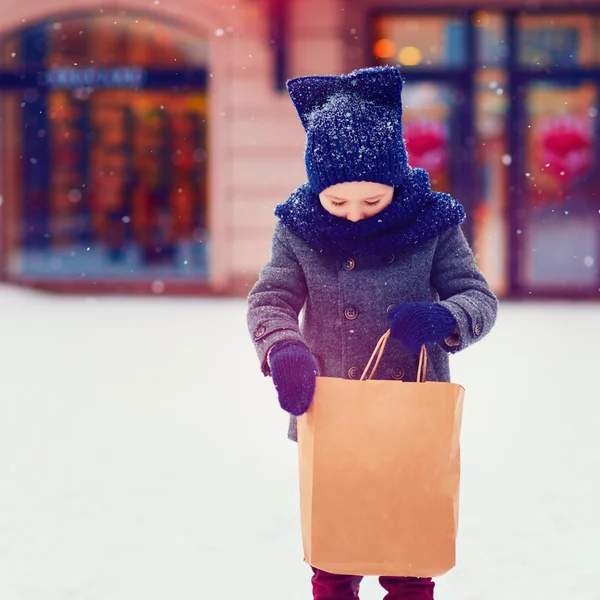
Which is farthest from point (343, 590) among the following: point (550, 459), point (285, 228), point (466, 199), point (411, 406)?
point (466, 199)

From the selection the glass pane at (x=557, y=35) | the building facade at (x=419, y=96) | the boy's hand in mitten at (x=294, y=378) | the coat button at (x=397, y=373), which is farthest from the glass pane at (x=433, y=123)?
the boy's hand in mitten at (x=294, y=378)

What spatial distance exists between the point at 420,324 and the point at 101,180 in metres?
→ 11.2

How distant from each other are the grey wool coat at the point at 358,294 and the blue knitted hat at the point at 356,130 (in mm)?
186

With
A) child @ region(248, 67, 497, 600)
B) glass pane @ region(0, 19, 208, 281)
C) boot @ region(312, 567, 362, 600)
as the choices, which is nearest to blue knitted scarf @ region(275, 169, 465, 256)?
child @ region(248, 67, 497, 600)

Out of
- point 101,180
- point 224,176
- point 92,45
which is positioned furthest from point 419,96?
point 101,180

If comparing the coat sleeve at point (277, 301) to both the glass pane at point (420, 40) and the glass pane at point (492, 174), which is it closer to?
the glass pane at point (492, 174)

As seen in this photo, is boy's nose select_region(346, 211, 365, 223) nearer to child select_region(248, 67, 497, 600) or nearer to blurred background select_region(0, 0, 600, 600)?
child select_region(248, 67, 497, 600)

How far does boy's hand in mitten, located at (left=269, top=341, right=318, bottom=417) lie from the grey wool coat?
0.18m

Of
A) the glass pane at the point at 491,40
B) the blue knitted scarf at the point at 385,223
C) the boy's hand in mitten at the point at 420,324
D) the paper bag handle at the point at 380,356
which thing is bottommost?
the paper bag handle at the point at 380,356

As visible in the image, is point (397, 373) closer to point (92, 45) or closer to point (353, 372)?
point (353, 372)

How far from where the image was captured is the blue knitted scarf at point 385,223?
7.21 ft

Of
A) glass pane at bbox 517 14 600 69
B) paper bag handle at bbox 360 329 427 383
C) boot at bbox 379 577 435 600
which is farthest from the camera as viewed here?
glass pane at bbox 517 14 600 69

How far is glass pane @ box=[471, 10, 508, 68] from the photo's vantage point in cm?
1105

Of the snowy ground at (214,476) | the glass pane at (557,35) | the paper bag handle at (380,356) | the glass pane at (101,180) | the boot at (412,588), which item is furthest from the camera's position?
the glass pane at (101,180)
